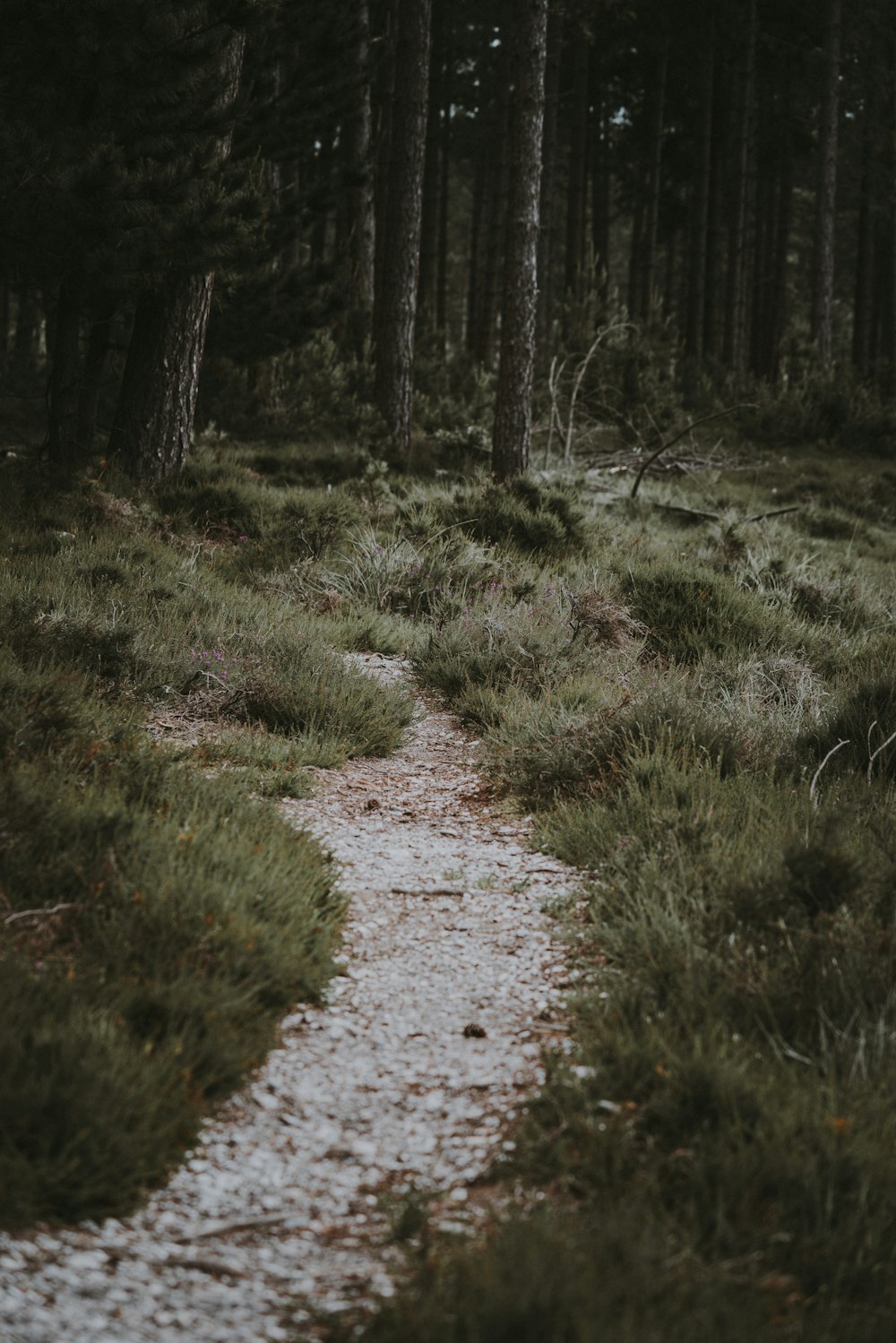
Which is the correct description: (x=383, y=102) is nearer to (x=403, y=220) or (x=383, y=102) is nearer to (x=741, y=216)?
(x=741, y=216)

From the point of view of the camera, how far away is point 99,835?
11.2ft

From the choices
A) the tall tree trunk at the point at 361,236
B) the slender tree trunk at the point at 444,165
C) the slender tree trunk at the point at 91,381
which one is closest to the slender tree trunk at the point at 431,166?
the slender tree trunk at the point at 444,165

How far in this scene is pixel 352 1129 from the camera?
2.70 metres

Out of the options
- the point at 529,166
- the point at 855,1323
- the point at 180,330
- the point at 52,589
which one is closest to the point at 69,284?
the point at 180,330

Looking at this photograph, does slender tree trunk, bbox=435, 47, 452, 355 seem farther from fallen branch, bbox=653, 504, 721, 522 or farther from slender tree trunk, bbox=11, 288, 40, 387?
fallen branch, bbox=653, 504, 721, 522

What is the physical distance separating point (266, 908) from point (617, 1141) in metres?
1.34

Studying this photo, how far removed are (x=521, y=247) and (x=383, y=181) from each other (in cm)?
1465

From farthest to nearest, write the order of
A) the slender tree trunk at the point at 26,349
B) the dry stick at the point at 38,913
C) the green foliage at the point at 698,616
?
the slender tree trunk at the point at 26,349 → the green foliage at the point at 698,616 → the dry stick at the point at 38,913

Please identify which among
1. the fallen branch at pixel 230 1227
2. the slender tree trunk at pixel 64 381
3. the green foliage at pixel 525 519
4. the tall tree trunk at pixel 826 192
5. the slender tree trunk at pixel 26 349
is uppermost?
the tall tree trunk at pixel 826 192

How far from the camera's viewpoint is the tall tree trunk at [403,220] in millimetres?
13172

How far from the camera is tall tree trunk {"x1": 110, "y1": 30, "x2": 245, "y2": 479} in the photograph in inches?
371

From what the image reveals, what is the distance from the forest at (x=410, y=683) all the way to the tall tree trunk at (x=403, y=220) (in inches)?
2.1

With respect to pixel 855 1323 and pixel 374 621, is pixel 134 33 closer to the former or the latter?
pixel 374 621

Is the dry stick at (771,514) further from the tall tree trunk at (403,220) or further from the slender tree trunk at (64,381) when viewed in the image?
the slender tree trunk at (64,381)
